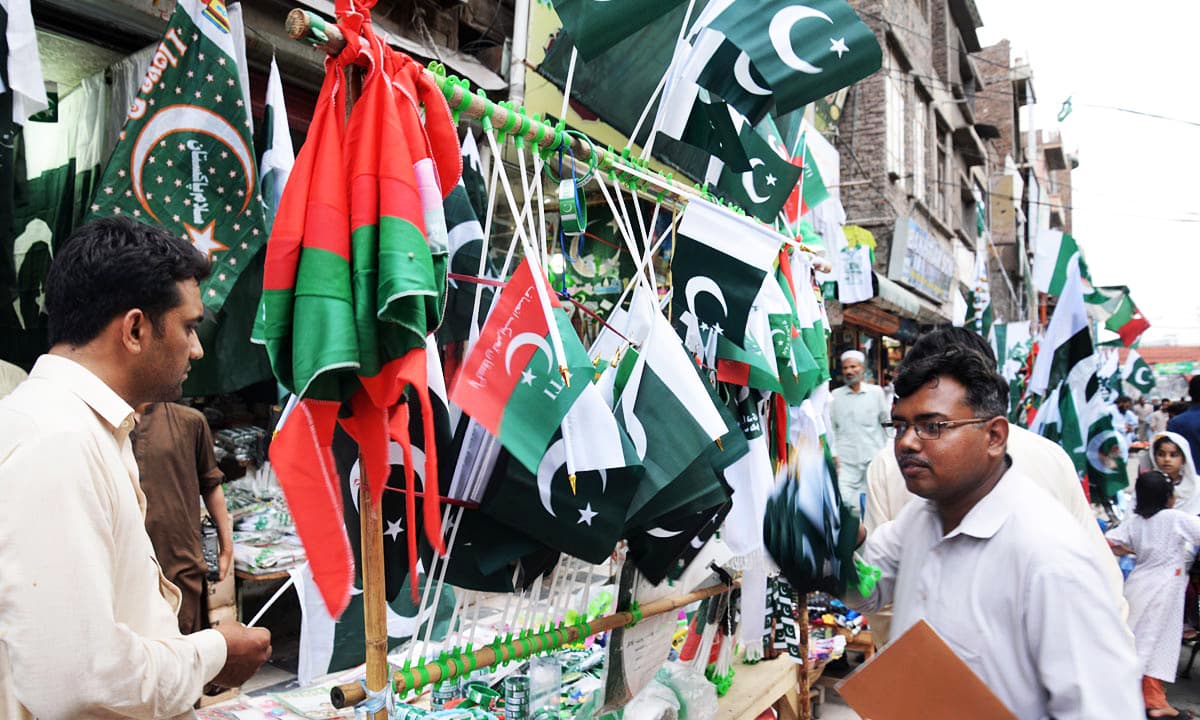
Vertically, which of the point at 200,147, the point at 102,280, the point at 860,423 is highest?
the point at 200,147

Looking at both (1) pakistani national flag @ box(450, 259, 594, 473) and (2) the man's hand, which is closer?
(2) the man's hand

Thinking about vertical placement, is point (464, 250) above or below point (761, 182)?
Result: below

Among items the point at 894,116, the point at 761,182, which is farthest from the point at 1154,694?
the point at 894,116

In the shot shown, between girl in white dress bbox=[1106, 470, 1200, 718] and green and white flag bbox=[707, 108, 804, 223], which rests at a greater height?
green and white flag bbox=[707, 108, 804, 223]

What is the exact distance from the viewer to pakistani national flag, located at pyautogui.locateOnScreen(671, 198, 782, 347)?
250 centimetres

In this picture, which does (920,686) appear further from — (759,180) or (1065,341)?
(1065,341)

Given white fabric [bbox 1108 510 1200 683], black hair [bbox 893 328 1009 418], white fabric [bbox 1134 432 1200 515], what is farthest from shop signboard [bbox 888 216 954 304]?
black hair [bbox 893 328 1009 418]

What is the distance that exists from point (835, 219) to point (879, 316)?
3585 millimetres

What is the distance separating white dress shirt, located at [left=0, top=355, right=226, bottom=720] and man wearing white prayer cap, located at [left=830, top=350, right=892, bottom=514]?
6378mm

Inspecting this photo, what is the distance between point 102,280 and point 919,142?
1598 cm

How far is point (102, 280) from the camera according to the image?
1.40 meters

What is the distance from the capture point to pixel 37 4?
333 cm

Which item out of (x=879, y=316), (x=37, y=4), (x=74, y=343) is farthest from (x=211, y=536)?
(x=879, y=316)

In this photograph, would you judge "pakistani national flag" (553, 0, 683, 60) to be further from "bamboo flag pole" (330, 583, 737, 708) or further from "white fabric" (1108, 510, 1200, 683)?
"white fabric" (1108, 510, 1200, 683)
